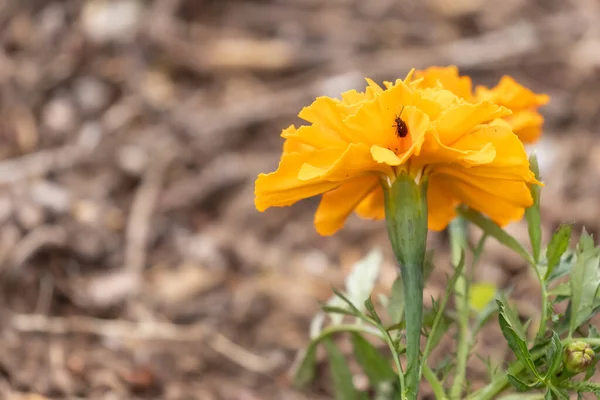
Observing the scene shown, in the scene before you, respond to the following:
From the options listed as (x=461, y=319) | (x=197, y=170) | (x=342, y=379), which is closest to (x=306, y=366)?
(x=342, y=379)

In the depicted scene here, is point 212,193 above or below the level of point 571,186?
above

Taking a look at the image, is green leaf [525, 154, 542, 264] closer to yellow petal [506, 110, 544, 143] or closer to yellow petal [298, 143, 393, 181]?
yellow petal [506, 110, 544, 143]

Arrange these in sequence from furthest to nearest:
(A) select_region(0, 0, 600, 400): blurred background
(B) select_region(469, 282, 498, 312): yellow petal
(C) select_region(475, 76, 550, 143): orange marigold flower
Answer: (A) select_region(0, 0, 600, 400): blurred background → (B) select_region(469, 282, 498, 312): yellow petal → (C) select_region(475, 76, 550, 143): orange marigold flower

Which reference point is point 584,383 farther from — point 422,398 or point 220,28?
point 220,28

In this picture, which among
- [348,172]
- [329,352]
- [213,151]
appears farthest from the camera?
[213,151]

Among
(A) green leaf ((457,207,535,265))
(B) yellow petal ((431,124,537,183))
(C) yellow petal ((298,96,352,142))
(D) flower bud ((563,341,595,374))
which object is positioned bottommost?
(D) flower bud ((563,341,595,374))

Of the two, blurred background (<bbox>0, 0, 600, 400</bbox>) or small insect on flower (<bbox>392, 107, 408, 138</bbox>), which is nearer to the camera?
small insect on flower (<bbox>392, 107, 408, 138</bbox>)

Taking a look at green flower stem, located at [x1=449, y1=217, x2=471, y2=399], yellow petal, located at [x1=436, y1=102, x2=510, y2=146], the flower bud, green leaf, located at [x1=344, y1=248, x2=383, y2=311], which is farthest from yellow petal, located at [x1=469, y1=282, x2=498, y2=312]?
yellow petal, located at [x1=436, y1=102, x2=510, y2=146]

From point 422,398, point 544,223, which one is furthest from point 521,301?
point 422,398

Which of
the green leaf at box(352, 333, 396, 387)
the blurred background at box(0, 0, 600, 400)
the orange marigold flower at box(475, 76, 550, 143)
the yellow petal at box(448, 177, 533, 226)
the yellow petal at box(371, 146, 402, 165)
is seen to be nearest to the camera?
the yellow petal at box(371, 146, 402, 165)
